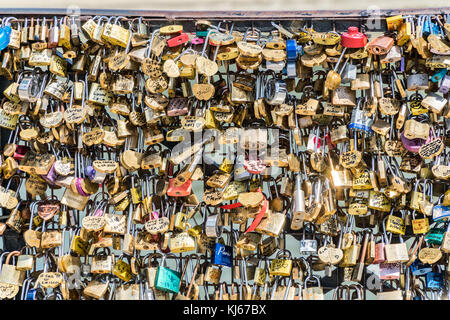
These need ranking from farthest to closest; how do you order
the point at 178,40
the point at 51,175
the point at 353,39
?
the point at 51,175, the point at 178,40, the point at 353,39

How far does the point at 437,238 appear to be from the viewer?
259 cm

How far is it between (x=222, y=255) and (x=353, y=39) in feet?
3.49

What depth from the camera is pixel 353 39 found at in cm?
253

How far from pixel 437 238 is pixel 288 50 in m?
1.00

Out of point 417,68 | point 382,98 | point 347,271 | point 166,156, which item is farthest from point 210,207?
point 417,68

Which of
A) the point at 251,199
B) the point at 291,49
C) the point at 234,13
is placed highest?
the point at 234,13

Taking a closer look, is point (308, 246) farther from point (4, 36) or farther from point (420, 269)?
point (4, 36)

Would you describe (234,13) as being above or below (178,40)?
above

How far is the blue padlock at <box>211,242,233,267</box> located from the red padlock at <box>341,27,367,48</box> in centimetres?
100

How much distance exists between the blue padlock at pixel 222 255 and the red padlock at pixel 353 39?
1.00 metres

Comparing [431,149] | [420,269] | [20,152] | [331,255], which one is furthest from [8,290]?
[431,149]

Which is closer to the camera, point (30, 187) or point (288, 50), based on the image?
point (288, 50)

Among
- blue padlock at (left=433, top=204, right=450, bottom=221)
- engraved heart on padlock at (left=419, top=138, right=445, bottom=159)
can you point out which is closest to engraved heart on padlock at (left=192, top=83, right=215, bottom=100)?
engraved heart on padlock at (left=419, top=138, right=445, bottom=159)

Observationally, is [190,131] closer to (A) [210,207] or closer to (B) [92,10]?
(A) [210,207]
